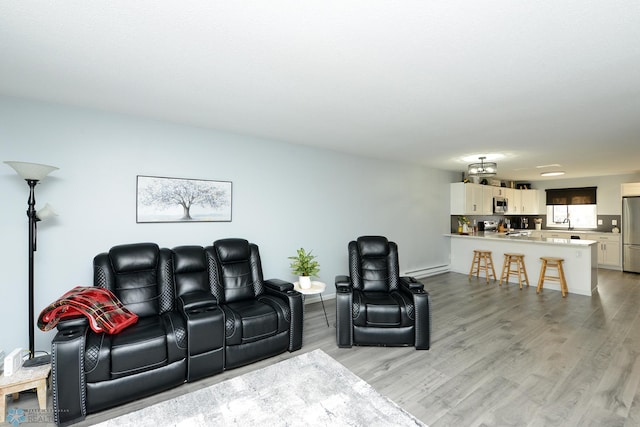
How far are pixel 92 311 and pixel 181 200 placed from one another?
150 centimetres

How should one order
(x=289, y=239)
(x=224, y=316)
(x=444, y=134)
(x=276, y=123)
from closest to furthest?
(x=224, y=316), (x=276, y=123), (x=444, y=134), (x=289, y=239)

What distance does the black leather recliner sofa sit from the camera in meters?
2.00

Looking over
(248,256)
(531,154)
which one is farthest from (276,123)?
(531,154)

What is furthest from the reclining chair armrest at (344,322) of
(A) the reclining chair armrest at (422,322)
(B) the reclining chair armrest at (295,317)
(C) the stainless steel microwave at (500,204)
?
(C) the stainless steel microwave at (500,204)

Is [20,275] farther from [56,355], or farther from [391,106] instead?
[391,106]

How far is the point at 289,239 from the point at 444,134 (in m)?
2.54

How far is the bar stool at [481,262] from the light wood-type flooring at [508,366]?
1.59 m

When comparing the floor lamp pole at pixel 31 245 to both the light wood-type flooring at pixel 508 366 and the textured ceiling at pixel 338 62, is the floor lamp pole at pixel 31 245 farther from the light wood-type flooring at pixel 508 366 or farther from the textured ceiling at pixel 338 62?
the textured ceiling at pixel 338 62

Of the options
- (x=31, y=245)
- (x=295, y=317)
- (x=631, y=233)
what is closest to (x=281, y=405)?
(x=295, y=317)

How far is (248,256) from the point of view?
134 inches

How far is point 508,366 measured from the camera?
2.66 m

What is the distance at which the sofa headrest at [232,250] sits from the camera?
3260mm

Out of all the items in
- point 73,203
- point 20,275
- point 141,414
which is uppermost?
point 73,203

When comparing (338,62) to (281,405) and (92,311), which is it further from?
(92,311)
